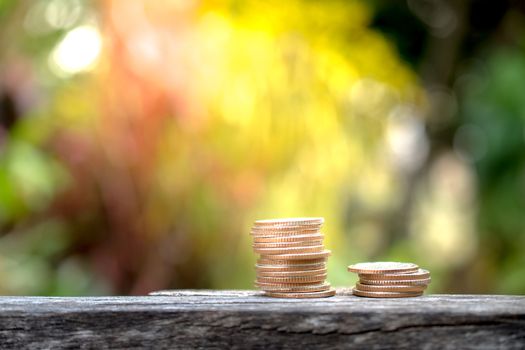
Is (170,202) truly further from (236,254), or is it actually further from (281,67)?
(281,67)

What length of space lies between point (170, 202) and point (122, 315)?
219 centimetres

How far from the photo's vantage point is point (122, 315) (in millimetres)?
633

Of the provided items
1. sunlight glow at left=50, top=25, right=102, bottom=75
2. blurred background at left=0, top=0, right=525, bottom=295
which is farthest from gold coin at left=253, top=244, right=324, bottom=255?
sunlight glow at left=50, top=25, right=102, bottom=75

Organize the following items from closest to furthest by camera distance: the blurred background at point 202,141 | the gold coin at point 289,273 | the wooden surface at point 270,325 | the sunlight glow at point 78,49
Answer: the wooden surface at point 270,325
the gold coin at point 289,273
the blurred background at point 202,141
the sunlight glow at point 78,49

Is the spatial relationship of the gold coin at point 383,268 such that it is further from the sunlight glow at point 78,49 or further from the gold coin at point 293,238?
the sunlight glow at point 78,49

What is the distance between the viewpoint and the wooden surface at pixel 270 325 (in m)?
0.61

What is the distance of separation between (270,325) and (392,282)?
126 mm

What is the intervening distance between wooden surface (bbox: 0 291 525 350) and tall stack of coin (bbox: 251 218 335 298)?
49 mm

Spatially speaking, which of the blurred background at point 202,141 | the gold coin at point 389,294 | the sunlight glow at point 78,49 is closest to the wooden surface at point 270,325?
the gold coin at point 389,294

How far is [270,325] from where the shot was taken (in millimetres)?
623

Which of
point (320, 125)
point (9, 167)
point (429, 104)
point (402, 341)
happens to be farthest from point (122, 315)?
point (429, 104)

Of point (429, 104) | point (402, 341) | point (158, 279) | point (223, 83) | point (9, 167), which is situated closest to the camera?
point (402, 341)

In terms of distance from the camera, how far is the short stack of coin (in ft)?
2.28

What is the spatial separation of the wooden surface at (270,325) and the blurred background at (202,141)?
1.69m
